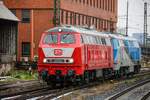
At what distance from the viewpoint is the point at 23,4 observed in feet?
212

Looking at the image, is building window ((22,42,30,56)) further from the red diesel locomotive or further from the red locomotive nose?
the red locomotive nose

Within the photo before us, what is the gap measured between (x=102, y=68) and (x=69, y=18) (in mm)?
35491

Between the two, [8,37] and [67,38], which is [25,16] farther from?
[67,38]

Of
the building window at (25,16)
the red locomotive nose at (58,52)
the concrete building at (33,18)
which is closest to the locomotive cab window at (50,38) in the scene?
the red locomotive nose at (58,52)

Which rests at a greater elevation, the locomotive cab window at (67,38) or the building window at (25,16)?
the building window at (25,16)

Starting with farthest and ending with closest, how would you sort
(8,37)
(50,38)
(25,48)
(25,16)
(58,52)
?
(25,16) → (25,48) → (8,37) → (50,38) → (58,52)

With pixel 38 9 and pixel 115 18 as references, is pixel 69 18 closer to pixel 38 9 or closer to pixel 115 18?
pixel 38 9

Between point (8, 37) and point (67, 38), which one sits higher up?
point (8, 37)

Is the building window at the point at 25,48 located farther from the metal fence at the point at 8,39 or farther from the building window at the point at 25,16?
the metal fence at the point at 8,39

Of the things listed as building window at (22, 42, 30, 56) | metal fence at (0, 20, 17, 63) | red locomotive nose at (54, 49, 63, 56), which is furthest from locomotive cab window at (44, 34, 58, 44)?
building window at (22, 42, 30, 56)

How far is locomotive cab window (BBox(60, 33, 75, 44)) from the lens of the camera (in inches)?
1079

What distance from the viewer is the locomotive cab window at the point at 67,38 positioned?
1079 inches

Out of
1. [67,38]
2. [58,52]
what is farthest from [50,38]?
[58,52]

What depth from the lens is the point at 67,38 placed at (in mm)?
27578
